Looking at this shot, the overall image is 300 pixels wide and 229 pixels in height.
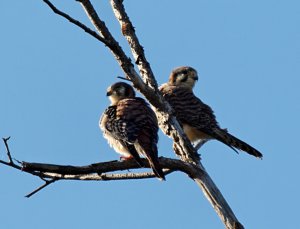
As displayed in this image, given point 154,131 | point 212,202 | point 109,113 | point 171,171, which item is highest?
point 109,113

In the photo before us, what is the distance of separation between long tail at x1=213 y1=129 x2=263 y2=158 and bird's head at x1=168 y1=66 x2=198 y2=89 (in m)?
1.38

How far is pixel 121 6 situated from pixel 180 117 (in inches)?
103

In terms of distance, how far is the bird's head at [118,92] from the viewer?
656cm

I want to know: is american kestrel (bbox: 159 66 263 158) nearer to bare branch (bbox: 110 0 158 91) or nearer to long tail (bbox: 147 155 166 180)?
bare branch (bbox: 110 0 158 91)

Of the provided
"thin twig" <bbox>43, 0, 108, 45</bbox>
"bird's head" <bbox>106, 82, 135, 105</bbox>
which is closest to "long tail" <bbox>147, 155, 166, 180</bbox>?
"thin twig" <bbox>43, 0, 108, 45</bbox>

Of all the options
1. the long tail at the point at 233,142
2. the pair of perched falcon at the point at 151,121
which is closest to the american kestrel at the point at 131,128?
the pair of perched falcon at the point at 151,121

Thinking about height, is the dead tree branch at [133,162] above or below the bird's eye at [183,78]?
below

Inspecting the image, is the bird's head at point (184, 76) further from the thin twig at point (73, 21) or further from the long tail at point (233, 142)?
the thin twig at point (73, 21)

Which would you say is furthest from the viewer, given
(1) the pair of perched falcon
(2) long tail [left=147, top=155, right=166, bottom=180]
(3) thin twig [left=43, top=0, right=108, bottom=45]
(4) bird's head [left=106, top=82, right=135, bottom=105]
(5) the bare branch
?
(4) bird's head [left=106, top=82, right=135, bottom=105]

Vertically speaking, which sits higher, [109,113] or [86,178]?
[109,113]

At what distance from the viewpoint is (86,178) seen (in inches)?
178

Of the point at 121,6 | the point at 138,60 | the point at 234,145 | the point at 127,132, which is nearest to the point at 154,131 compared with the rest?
the point at 127,132

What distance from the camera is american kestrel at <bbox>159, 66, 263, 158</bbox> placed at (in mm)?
6981

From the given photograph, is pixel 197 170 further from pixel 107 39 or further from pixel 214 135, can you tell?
pixel 214 135
